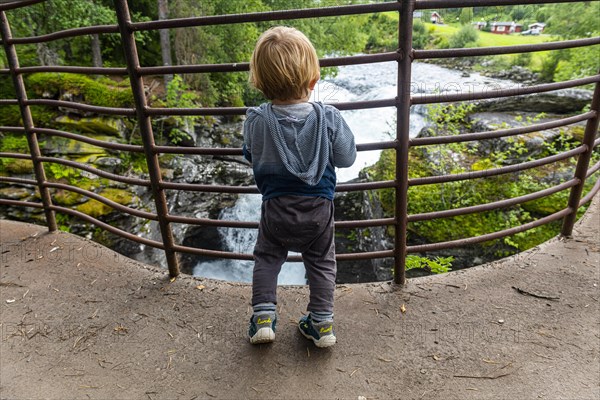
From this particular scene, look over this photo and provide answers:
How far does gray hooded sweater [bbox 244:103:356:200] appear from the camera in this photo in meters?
1.78

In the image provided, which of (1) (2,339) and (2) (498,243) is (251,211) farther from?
(1) (2,339)

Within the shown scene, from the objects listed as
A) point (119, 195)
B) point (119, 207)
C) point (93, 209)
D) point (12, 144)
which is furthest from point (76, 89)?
point (119, 207)

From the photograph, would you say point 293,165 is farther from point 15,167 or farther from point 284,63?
point 15,167

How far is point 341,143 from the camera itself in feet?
6.06

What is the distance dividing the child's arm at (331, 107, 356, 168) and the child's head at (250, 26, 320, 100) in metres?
0.21

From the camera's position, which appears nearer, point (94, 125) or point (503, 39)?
point (94, 125)

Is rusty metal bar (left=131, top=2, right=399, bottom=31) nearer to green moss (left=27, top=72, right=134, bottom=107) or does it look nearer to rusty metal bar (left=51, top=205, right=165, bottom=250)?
rusty metal bar (left=51, top=205, right=165, bottom=250)

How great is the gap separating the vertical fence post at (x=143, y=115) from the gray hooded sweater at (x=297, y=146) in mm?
843

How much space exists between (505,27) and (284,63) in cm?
844

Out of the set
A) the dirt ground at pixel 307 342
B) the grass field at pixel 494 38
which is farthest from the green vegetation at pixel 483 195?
the dirt ground at pixel 307 342

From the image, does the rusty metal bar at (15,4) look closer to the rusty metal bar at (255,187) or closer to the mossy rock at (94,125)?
the rusty metal bar at (255,187)

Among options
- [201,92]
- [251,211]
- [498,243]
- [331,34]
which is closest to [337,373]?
[498,243]

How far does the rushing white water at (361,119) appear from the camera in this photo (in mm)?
9188

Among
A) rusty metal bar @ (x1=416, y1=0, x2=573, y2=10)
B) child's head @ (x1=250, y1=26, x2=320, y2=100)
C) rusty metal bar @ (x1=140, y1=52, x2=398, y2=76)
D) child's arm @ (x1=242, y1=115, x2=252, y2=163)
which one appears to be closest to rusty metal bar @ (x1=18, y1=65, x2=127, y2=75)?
rusty metal bar @ (x1=140, y1=52, x2=398, y2=76)
